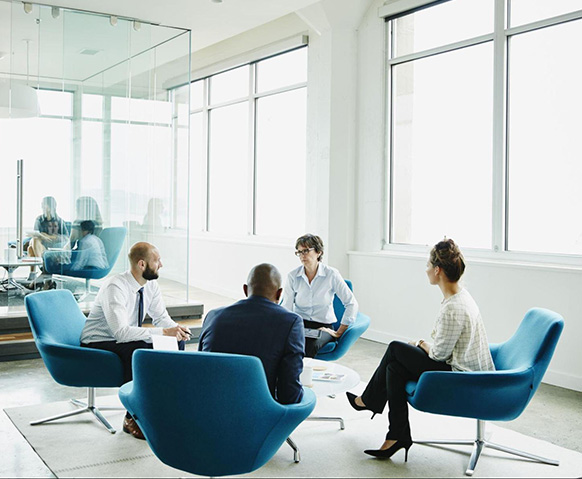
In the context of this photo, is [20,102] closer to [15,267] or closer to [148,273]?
[15,267]

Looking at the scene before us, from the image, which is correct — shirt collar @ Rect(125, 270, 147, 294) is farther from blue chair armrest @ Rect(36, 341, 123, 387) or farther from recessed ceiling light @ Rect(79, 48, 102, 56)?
recessed ceiling light @ Rect(79, 48, 102, 56)

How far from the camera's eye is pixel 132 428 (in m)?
3.94

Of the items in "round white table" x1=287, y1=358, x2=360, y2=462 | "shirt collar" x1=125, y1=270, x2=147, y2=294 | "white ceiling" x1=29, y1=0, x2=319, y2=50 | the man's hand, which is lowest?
"round white table" x1=287, y1=358, x2=360, y2=462

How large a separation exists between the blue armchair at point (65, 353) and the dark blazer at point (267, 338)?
1.15 meters

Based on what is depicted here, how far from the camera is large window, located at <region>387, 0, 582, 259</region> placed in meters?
5.45

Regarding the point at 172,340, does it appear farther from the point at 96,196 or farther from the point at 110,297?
the point at 96,196

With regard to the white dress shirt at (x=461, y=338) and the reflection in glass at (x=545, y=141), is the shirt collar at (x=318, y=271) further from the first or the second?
the reflection in glass at (x=545, y=141)

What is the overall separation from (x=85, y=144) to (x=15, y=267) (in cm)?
138

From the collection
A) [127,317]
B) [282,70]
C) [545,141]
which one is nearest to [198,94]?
[282,70]

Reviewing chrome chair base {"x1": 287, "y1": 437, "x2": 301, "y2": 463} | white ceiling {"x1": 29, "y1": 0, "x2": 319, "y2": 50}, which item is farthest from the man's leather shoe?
white ceiling {"x1": 29, "y1": 0, "x2": 319, "y2": 50}

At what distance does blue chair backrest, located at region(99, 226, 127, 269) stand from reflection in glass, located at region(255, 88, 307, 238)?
9.43 ft

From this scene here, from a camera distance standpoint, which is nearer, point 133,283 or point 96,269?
point 133,283

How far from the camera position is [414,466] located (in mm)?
3510

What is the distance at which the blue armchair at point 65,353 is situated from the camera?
3838 mm
